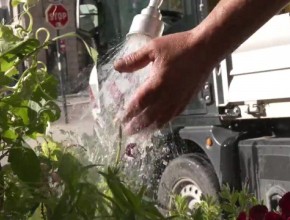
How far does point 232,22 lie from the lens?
1249mm

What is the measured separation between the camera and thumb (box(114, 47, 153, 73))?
120 centimetres

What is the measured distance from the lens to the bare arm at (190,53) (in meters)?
1.23

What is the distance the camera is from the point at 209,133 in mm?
4535

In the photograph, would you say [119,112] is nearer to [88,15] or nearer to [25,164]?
[25,164]

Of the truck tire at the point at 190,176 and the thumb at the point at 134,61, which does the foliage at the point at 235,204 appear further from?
the truck tire at the point at 190,176

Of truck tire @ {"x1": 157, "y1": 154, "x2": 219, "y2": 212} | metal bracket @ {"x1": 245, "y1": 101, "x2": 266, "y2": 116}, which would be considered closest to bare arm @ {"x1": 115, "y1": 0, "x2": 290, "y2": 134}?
metal bracket @ {"x1": 245, "y1": 101, "x2": 266, "y2": 116}

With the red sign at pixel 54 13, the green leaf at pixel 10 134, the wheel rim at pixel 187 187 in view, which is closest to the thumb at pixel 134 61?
the green leaf at pixel 10 134

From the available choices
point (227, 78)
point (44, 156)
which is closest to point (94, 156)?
point (44, 156)

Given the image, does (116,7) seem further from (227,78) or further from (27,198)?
(27,198)

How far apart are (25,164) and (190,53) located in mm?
447

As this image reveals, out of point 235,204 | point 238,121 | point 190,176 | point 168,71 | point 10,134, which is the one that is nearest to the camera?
point 10,134

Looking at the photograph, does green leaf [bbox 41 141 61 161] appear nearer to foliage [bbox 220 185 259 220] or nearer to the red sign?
foliage [bbox 220 185 259 220]

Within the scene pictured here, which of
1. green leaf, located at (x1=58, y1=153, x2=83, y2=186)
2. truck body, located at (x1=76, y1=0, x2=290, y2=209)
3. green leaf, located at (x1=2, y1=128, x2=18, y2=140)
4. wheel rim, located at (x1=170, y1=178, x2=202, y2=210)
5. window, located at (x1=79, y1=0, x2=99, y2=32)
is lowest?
wheel rim, located at (x1=170, y1=178, x2=202, y2=210)

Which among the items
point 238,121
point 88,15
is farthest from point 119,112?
point 88,15
